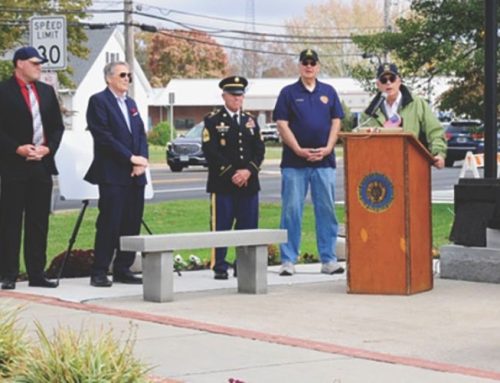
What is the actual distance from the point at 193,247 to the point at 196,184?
25.1 metres

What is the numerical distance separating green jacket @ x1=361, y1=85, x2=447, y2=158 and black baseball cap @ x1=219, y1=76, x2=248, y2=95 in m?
1.28

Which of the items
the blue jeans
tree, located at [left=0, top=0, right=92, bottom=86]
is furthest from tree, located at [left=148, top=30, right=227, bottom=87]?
the blue jeans

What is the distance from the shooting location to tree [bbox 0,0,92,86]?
160ft

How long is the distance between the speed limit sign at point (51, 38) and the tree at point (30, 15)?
93.1ft

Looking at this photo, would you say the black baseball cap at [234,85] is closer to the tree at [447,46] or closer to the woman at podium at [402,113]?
the woman at podium at [402,113]

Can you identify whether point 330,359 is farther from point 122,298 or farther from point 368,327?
point 122,298

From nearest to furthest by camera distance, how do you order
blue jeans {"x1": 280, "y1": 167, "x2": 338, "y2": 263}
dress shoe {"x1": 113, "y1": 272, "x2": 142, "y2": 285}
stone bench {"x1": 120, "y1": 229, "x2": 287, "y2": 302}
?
stone bench {"x1": 120, "y1": 229, "x2": 287, "y2": 302} < dress shoe {"x1": 113, "y1": 272, "x2": 142, "y2": 285} < blue jeans {"x1": 280, "y1": 167, "x2": 338, "y2": 263}

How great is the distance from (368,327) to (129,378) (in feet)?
10.9

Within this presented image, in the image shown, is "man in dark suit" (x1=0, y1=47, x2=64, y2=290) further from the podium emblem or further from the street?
the street

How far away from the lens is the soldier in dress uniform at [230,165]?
1275 cm

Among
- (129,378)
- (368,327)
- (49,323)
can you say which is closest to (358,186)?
(368,327)

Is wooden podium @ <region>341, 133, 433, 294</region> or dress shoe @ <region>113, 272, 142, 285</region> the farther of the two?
dress shoe @ <region>113, 272, 142, 285</region>

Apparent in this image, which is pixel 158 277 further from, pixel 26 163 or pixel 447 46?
pixel 447 46

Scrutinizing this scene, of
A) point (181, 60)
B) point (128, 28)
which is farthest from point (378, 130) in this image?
point (181, 60)
